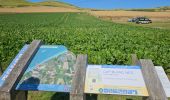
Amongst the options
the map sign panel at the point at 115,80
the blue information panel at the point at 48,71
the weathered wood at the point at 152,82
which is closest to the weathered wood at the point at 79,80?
the map sign panel at the point at 115,80

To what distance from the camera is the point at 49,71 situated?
4.92m

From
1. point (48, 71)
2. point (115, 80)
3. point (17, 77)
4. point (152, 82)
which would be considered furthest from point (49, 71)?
point (152, 82)

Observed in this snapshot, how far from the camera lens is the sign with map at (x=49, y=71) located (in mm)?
4516

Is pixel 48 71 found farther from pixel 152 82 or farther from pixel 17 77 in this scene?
pixel 152 82

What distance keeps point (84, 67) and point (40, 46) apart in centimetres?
157

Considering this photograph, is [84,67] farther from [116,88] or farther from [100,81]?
[116,88]

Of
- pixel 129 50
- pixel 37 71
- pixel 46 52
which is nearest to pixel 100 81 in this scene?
pixel 37 71

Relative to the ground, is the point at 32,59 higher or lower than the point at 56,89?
higher

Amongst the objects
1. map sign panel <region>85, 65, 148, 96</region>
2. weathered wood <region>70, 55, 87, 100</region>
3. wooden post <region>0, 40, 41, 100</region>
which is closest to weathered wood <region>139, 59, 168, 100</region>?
map sign panel <region>85, 65, 148, 96</region>

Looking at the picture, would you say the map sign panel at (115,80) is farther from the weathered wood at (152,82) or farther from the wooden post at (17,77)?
the wooden post at (17,77)

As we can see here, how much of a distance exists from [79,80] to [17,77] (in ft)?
3.51

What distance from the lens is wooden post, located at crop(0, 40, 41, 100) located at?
4129 mm

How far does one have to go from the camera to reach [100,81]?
4.31 metres

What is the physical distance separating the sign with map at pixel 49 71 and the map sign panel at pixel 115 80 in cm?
45
